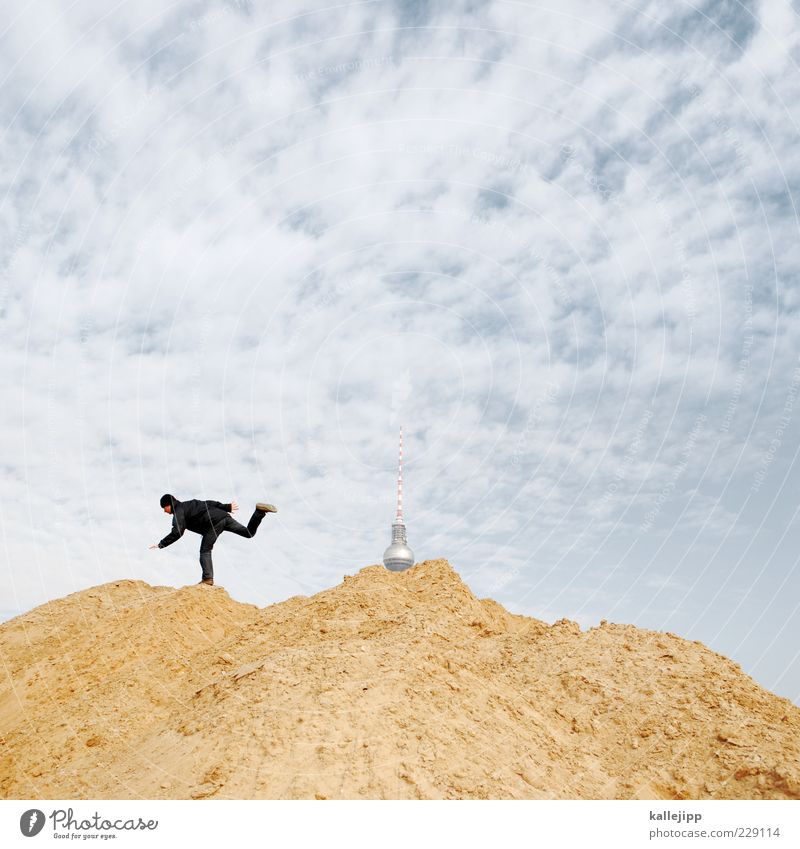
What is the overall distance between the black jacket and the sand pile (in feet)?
9.53

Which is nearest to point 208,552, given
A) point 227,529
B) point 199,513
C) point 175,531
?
point 227,529

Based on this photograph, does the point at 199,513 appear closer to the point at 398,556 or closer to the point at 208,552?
the point at 208,552

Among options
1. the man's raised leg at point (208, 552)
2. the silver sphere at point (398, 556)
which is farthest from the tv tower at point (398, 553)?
the man's raised leg at point (208, 552)

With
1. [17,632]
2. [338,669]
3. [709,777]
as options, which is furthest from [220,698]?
[17,632]

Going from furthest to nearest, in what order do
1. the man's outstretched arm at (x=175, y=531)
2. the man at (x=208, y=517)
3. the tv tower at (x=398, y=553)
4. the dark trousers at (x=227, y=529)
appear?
the tv tower at (x=398, y=553) < the dark trousers at (x=227, y=529) < the man at (x=208, y=517) < the man's outstretched arm at (x=175, y=531)

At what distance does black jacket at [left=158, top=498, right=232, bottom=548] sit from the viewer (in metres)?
21.3

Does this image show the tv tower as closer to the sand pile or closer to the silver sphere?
the silver sphere

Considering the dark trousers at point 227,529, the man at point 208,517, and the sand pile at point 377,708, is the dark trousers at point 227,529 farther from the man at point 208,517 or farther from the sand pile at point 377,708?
the sand pile at point 377,708

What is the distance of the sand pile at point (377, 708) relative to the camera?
11617 mm

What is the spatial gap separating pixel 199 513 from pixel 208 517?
31 cm

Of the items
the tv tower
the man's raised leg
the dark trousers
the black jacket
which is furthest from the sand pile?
the tv tower
